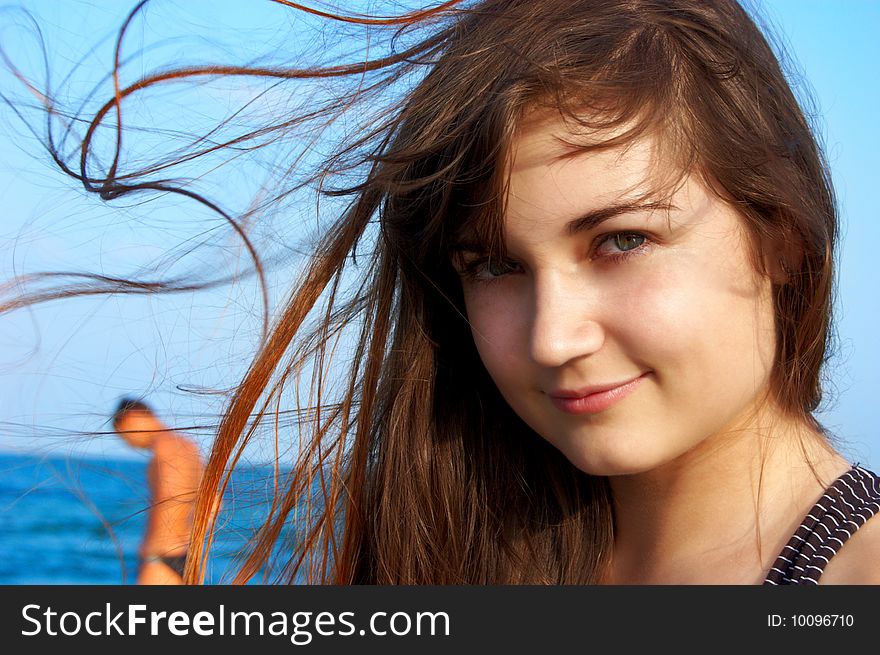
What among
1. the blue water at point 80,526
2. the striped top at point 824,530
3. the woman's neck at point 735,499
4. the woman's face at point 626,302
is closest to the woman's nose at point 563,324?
the woman's face at point 626,302

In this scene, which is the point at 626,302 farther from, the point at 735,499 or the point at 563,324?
the point at 735,499

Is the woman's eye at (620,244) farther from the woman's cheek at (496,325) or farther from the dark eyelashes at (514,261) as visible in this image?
the woman's cheek at (496,325)

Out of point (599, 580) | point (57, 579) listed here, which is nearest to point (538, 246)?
point (599, 580)

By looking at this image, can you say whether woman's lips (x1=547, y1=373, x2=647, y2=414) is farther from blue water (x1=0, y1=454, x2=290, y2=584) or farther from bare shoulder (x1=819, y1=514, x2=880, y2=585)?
blue water (x1=0, y1=454, x2=290, y2=584)

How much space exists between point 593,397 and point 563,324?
0.16 meters

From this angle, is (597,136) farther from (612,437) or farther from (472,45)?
(612,437)

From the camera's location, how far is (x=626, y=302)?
1546 mm

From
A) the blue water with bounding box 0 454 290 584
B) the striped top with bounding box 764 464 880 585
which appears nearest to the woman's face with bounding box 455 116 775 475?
the striped top with bounding box 764 464 880 585

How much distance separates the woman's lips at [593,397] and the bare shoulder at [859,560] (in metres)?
0.42

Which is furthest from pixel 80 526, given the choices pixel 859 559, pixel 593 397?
pixel 859 559

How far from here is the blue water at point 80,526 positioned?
7.09 feet

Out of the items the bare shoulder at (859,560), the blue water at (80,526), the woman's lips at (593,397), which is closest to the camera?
the bare shoulder at (859,560)

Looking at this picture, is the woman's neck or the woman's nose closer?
the woman's nose

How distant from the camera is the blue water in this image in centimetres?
216
